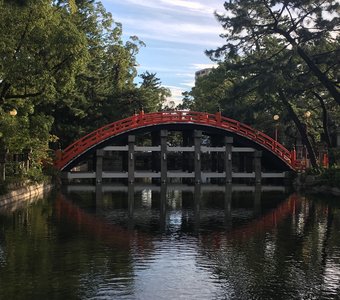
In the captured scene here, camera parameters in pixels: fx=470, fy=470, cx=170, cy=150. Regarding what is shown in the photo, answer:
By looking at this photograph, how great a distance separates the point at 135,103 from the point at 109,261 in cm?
3317

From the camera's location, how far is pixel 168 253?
11.2 m

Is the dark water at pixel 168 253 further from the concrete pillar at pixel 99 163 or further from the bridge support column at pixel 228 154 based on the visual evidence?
the bridge support column at pixel 228 154

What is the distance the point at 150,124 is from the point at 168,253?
24044 millimetres

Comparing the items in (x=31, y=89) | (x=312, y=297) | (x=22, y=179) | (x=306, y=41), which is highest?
(x=306, y=41)

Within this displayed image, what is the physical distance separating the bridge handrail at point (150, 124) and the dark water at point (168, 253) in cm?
1352

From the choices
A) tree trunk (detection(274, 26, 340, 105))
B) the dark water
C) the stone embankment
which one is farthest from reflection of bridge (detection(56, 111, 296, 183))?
the dark water

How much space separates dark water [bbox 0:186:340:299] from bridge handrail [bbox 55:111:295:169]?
13523 millimetres

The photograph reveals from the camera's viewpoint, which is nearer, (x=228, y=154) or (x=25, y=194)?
(x=25, y=194)

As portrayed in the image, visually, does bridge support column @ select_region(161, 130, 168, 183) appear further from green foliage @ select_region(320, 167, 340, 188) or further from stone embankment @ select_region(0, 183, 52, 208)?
green foliage @ select_region(320, 167, 340, 188)

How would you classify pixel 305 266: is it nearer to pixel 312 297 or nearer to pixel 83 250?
pixel 312 297

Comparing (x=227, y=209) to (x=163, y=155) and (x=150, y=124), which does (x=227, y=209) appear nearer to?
(x=163, y=155)

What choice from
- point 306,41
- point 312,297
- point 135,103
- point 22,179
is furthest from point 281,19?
point 312,297

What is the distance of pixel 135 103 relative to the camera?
4272 centimetres

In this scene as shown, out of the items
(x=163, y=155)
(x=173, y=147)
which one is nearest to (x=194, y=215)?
(x=163, y=155)
